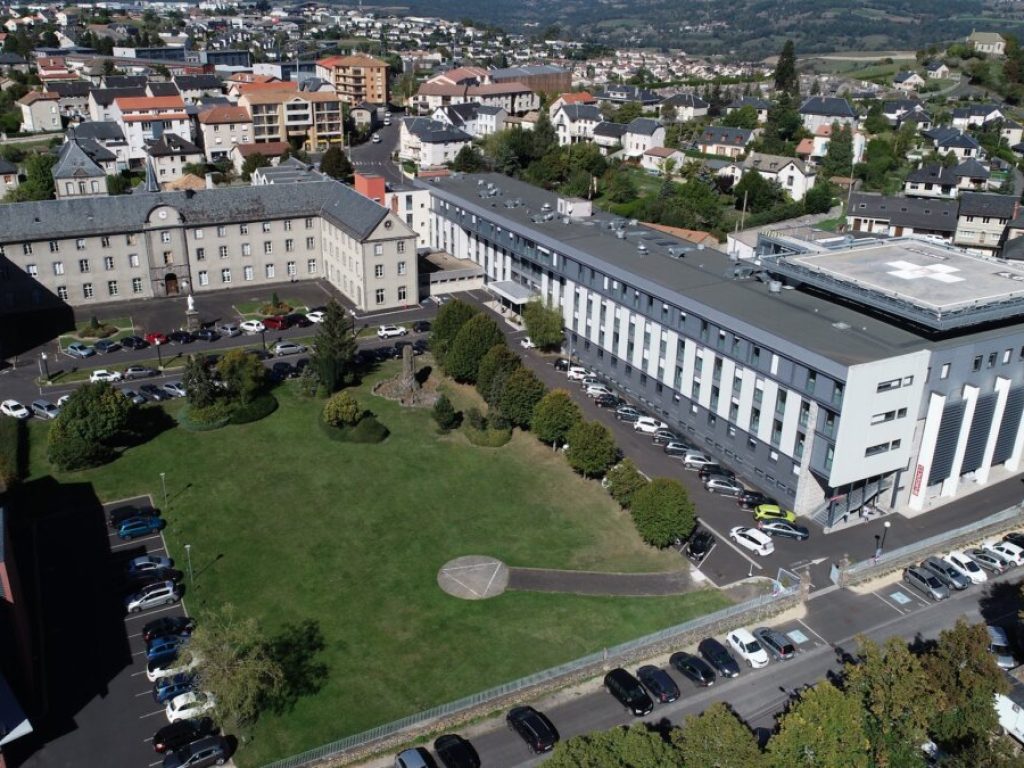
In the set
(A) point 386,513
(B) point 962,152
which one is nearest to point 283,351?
(A) point 386,513

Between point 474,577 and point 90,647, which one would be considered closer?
point 90,647

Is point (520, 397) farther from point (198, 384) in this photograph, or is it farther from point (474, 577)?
point (198, 384)

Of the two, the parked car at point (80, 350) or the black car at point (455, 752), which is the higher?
the parked car at point (80, 350)

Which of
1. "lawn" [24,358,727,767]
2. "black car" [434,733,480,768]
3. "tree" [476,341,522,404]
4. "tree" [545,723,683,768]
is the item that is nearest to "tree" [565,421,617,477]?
"lawn" [24,358,727,767]

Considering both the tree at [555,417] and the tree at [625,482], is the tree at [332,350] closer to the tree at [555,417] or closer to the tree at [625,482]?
the tree at [555,417]

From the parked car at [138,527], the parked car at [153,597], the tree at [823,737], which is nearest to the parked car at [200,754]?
the parked car at [153,597]

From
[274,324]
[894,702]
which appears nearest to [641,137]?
[274,324]
